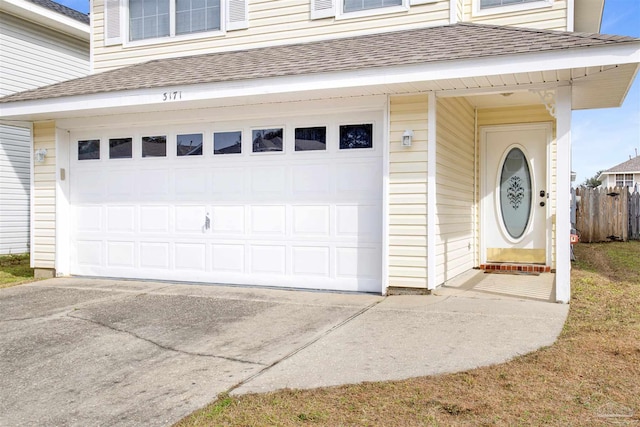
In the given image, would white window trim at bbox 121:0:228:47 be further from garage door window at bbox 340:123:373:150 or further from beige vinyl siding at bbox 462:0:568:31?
beige vinyl siding at bbox 462:0:568:31

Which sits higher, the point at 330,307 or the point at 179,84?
the point at 179,84

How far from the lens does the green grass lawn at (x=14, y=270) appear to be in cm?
869

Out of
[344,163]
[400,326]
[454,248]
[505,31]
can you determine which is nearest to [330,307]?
[400,326]

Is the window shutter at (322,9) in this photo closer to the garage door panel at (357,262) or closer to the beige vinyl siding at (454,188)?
the beige vinyl siding at (454,188)

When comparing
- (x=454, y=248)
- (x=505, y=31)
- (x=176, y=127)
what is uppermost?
(x=505, y=31)

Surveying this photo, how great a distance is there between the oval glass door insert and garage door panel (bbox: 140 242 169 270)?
5716 mm

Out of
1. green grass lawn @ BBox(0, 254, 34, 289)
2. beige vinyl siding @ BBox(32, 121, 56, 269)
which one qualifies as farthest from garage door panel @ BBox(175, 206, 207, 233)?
green grass lawn @ BBox(0, 254, 34, 289)

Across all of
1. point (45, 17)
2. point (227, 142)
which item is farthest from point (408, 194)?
point (45, 17)

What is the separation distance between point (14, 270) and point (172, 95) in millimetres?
5271

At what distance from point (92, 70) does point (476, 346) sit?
8497 millimetres

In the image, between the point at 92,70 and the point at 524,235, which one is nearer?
the point at 524,235

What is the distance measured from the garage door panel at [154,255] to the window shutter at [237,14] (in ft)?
12.4

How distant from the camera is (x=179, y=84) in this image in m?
7.25

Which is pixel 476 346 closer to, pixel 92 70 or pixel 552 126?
pixel 552 126
